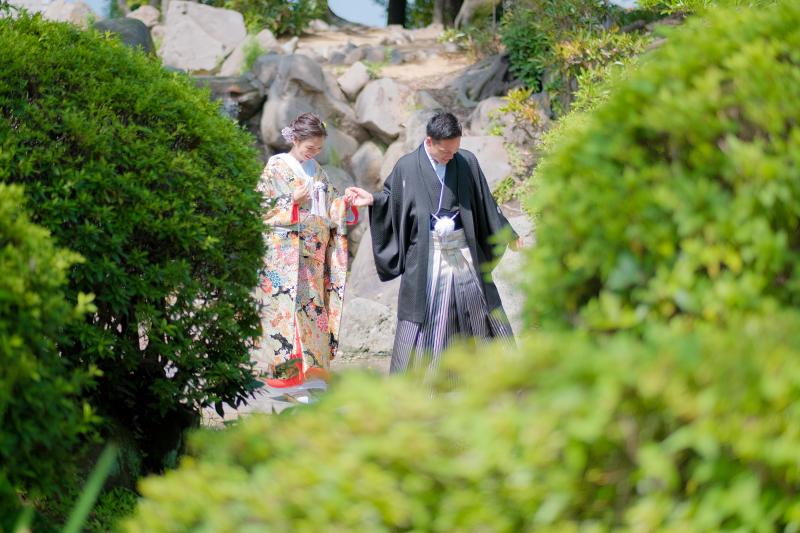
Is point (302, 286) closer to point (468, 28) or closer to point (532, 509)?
point (532, 509)

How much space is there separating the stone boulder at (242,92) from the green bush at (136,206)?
8978 millimetres

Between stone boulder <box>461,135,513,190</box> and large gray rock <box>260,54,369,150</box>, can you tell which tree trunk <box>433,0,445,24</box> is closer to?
large gray rock <box>260,54,369,150</box>

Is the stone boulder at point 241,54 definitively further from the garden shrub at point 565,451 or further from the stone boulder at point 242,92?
the garden shrub at point 565,451

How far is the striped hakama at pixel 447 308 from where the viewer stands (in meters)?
4.81

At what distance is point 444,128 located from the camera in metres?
4.72

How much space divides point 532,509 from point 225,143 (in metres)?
2.50

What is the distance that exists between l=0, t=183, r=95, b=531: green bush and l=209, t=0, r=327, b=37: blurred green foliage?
46.9ft

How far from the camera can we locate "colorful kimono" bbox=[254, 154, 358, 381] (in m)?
5.61

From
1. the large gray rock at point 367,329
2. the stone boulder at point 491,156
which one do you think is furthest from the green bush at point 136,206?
the stone boulder at point 491,156

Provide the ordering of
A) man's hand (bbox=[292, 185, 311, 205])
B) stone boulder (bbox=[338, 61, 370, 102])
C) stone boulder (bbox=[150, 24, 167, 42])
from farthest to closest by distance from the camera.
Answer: stone boulder (bbox=[150, 24, 167, 42]) → stone boulder (bbox=[338, 61, 370, 102]) → man's hand (bbox=[292, 185, 311, 205])

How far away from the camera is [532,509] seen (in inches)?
50.9

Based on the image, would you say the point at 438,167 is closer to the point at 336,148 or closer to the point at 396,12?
the point at 336,148

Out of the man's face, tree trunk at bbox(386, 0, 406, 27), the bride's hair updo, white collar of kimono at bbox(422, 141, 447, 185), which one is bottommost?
white collar of kimono at bbox(422, 141, 447, 185)

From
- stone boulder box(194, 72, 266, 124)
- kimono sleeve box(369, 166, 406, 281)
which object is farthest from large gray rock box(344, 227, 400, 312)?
stone boulder box(194, 72, 266, 124)
